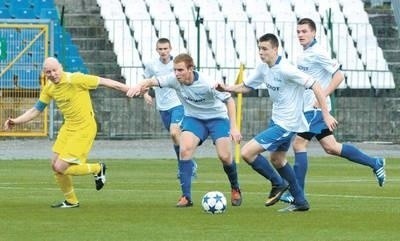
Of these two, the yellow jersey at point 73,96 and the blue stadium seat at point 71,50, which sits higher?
the blue stadium seat at point 71,50

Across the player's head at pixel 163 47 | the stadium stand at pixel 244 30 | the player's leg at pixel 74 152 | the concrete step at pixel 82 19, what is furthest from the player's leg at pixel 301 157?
the concrete step at pixel 82 19

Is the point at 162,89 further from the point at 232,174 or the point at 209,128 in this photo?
the point at 232,174

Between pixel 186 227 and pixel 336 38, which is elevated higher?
pixel 336 38

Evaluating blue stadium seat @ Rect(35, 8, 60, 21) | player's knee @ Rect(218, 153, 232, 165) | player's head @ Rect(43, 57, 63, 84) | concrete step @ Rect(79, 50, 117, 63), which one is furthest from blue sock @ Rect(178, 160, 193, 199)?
blue stadium seat @ Rect(35, 8, 60, 21)

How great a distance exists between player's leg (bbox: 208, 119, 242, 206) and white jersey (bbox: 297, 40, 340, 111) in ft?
3.63

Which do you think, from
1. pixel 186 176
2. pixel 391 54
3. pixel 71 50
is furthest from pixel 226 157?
pixel 391 54

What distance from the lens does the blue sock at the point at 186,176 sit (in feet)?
56.6

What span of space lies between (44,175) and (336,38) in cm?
1493

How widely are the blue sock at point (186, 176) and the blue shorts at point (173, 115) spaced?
5.76 m

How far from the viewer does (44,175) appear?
24125mm

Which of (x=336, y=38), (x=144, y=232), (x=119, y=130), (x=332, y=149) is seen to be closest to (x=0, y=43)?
(x=119, y=130)

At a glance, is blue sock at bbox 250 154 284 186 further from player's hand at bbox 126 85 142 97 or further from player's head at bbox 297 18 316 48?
player's head at bbox 297 18 316 48

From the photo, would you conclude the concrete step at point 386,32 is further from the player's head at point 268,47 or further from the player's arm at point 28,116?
the player's head at point 268,47

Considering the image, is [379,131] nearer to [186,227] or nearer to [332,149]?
[332,149]
